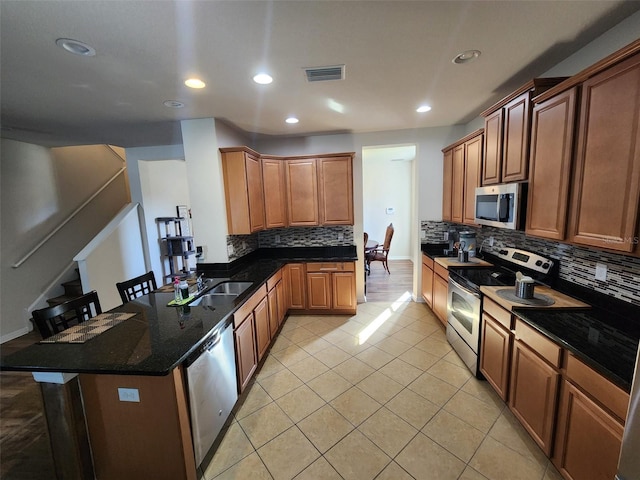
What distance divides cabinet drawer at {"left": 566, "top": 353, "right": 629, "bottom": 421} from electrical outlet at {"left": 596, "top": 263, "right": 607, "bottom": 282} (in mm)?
781

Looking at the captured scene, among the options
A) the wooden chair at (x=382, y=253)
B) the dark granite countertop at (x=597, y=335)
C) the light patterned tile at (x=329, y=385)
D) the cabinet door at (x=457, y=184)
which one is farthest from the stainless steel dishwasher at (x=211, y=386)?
the wooden chair at (x=382, y=253)

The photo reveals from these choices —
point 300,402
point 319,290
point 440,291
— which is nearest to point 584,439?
point 300,402

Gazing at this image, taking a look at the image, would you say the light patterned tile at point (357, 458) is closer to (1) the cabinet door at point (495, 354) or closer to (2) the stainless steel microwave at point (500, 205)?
(1) the cabinet door at point (495, 354)

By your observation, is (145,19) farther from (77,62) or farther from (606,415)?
(606,415)

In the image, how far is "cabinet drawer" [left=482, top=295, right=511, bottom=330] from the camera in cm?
185

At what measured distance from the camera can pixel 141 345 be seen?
1482 mm

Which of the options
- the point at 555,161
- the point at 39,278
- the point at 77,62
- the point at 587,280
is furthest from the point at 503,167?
the point at 39,278

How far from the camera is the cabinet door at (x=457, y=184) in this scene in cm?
321

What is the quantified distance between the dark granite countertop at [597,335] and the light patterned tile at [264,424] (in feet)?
6.10

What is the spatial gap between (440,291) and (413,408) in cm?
160

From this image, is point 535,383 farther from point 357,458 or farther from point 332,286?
point 332,286

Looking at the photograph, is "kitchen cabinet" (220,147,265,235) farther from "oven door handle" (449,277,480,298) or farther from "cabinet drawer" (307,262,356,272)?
"oven door handle" (449,277,480,298)

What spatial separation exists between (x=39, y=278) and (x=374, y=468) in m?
5.14

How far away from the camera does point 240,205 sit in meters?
3.13
